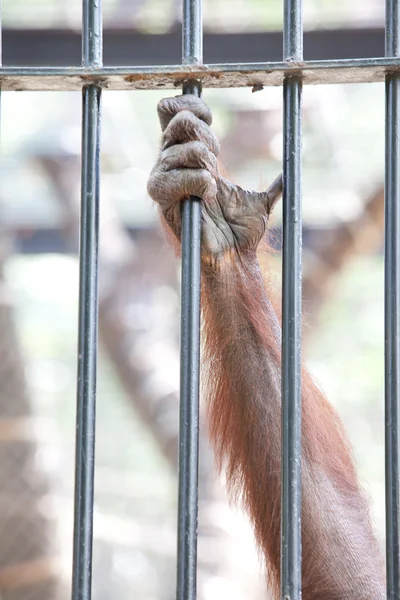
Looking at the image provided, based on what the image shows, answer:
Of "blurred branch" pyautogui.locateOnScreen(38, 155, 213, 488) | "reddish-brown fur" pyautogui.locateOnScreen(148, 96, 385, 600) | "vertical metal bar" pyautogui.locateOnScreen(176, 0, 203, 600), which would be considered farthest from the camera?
"blurred branch" pyautogui.locateOnScreen(38, 155, 213, 488)

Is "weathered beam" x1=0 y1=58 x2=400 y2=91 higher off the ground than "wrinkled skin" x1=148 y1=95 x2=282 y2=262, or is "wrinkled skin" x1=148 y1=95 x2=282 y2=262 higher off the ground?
"weathered beam" x1=0 y1=58 x2=400 y2=91

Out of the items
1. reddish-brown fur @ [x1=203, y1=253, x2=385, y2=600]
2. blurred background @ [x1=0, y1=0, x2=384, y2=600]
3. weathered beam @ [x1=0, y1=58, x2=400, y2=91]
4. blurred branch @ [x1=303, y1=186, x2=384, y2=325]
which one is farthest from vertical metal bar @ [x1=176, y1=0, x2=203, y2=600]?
blurred branch @ [x1=303, y1=186, x2=384, y2=325]

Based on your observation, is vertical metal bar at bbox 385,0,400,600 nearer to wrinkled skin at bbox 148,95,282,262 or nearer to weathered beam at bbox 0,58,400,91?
weathered beam at bbox 0,58,400,91

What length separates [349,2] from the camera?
4.33 metres

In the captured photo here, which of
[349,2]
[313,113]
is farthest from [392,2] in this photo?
[313,113]

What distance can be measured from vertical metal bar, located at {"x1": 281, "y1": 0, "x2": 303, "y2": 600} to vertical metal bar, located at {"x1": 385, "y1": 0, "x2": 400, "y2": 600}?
155 millimetres

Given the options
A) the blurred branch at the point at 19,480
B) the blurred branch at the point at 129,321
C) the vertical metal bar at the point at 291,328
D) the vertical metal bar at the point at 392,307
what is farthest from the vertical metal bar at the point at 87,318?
the blurred branch at the point at 129,321

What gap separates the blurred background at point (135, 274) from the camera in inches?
175

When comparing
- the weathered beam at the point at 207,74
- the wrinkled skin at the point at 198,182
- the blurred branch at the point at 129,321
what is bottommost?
the wrinkled skin at the point at 198,182

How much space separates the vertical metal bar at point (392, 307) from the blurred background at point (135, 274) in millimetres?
2796

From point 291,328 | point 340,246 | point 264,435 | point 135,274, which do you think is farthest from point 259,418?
point 135,274

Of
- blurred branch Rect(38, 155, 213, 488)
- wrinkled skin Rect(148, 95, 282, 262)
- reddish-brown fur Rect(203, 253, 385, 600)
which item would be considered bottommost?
reddish-brown fur Rect(203, 253, 385, 600)

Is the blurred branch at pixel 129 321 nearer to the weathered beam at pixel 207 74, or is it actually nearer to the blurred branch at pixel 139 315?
the blurred branch at pixel 139 315

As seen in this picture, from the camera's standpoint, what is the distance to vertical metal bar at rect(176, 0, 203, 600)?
4.84ft
